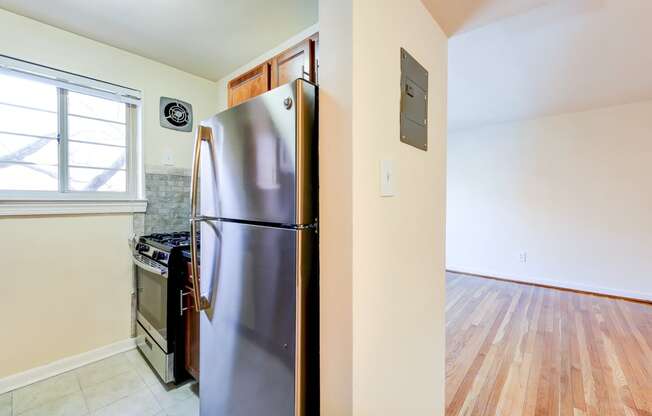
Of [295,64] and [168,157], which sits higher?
[295,64]


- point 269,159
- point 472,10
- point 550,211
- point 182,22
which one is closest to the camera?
point 269,159

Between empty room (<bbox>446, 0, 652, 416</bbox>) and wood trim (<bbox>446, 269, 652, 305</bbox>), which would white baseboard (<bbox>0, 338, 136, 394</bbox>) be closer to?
empty room (<bbox>446, 0, 652, 416</bbox>)

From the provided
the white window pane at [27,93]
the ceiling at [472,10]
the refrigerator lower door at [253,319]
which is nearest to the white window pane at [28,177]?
the white window pane at [27,93]

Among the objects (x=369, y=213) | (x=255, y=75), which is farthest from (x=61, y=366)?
(x=369, y=213)

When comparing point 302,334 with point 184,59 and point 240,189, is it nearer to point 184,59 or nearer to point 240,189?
point 240,189

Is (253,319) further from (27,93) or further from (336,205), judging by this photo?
(27,93)

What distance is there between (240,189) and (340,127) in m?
0.51

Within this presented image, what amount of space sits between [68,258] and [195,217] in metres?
1.42

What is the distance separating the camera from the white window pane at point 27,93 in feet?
5.72

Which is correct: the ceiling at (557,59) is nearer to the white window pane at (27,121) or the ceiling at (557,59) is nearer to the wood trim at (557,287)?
the wood trim at (557,287)

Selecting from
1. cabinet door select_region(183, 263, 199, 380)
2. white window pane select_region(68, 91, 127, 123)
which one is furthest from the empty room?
white window pane select_region(68, 91, 127, 123)

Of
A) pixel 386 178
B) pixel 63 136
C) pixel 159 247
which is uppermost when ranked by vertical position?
pixel 63 136

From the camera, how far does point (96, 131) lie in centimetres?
211

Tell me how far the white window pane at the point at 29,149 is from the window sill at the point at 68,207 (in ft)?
0.97
